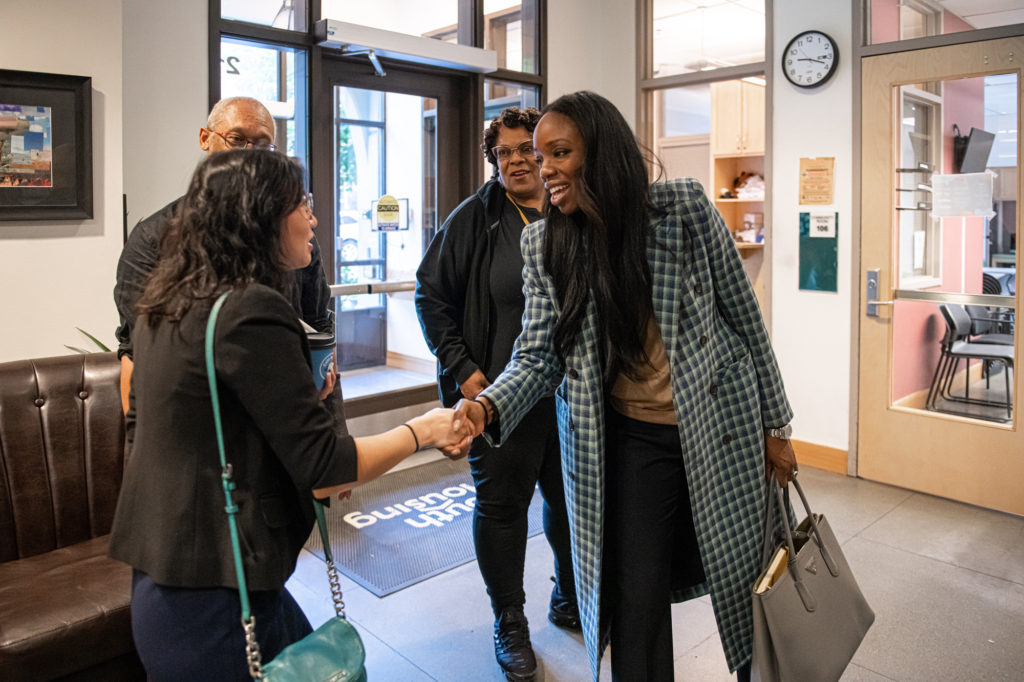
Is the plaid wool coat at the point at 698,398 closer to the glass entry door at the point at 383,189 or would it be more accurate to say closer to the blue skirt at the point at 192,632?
the blue skirt at the point at 192,632

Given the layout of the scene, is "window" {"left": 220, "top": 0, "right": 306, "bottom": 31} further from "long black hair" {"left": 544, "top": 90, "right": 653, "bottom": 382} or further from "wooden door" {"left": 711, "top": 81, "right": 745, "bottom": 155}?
"wooden door" {"left": 711, "top": 81, "right": 745, "bottom": 155}

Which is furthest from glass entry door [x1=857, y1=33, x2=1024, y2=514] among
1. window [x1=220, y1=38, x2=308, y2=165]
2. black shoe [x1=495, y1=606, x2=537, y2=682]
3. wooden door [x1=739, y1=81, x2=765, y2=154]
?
window [x1=220, y1=38, x2=308, y2=165]

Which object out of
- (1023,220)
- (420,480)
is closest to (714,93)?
(1023,220)

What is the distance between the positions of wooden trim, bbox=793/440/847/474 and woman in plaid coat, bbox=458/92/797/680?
9.16ft

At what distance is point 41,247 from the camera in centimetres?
303

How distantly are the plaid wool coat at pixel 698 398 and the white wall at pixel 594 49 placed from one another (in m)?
3.65

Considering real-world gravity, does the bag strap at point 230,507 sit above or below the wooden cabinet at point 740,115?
below

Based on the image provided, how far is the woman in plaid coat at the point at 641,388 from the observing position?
5.75 feet

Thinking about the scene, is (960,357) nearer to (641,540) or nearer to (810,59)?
(810,59)

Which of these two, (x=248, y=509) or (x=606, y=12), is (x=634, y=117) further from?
(x=248, y=509)

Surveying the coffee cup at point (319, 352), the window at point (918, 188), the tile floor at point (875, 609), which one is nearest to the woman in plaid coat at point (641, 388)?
the coffee cup at point (319, 352)

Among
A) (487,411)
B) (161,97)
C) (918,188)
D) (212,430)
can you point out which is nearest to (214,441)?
(212,430)

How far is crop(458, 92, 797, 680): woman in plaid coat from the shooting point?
1.75m

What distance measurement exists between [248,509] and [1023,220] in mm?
3673
